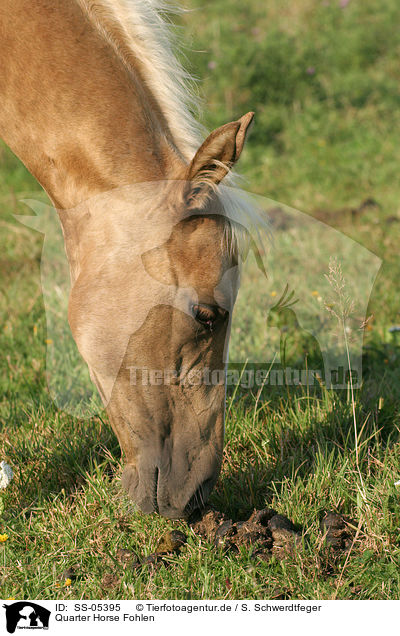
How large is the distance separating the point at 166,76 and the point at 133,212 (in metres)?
0.56

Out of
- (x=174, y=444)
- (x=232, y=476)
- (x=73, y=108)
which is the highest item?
(x=73, y=108)

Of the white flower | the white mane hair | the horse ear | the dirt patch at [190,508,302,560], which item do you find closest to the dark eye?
the white mane hair

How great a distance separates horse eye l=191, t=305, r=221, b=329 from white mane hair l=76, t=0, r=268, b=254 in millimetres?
230

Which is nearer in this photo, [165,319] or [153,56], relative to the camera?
[165,319]

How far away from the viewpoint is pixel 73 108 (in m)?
2.43

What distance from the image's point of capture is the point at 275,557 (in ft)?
8.40

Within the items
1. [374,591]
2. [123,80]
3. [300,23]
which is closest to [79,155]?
[123,80]

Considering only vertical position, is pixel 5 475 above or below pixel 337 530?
above

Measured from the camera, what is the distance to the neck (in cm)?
238

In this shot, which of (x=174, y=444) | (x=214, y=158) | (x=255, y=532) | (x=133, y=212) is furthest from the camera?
(x=255, y=532)

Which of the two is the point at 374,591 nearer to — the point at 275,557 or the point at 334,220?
the point at 275,557
